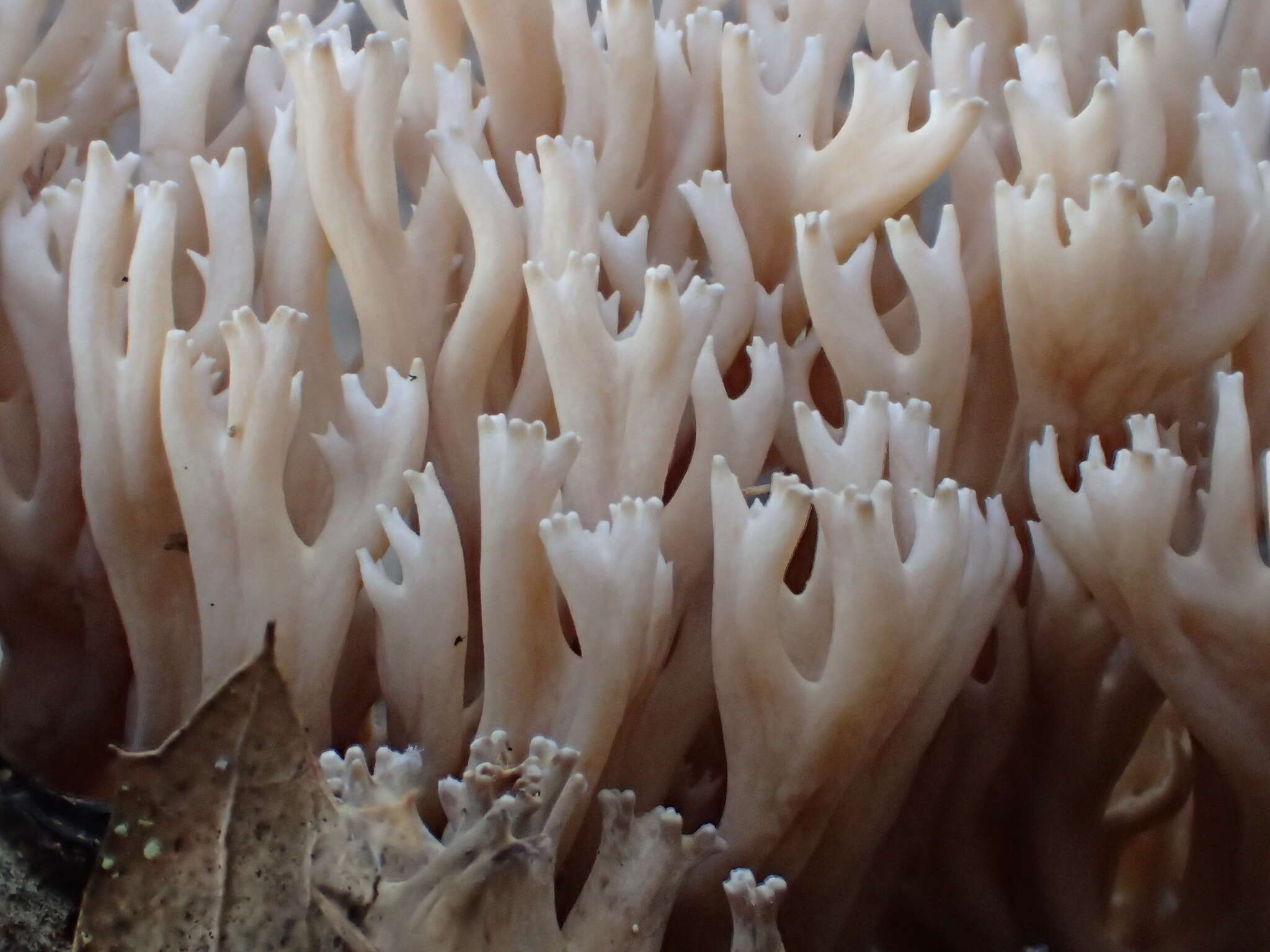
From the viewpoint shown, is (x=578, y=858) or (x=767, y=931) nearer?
(x=767, y=931)

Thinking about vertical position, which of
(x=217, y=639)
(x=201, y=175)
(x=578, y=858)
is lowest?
(x=578, y=858)

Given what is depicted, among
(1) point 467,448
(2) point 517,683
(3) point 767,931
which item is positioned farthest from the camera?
(1) point 467,448

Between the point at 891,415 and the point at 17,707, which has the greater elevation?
the point at 891,415

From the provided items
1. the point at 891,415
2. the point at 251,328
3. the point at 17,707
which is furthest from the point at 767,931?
the point at 17,707

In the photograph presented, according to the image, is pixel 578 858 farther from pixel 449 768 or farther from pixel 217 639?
pixel 217 639

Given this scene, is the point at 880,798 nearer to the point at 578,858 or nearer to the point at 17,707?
the point at 578,858

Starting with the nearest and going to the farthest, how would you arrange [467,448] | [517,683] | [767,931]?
1. [767,931]
2. [517,683]
3. [467,448]
